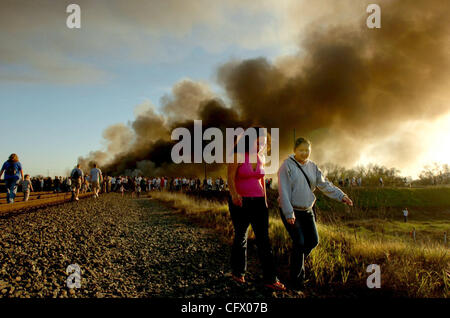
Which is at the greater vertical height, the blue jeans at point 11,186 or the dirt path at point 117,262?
the blue jeans at point 11,186

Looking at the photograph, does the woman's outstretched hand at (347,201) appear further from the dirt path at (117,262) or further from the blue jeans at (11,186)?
the blue jeans at (11,186)

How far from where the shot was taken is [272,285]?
343cm

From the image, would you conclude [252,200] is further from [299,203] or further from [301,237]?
[301,237]

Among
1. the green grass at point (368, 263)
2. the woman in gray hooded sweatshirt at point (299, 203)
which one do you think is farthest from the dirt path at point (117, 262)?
the green grass at point (368, 263)

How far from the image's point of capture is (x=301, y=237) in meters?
3.36

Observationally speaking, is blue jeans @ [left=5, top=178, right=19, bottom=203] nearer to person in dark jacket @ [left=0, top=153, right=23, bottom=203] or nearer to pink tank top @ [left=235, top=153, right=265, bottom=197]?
person in dark jacket @ [left=0, top=153, right=23, bottom=203]

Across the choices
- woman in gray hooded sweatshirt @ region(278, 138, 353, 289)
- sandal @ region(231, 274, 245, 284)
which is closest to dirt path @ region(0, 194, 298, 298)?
sandal @ region(231, 274, 245, 284)

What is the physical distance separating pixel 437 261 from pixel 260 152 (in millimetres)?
3142

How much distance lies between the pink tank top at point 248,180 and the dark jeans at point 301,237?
0.44m

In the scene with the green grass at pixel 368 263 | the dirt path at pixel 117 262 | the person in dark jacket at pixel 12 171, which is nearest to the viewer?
the dirt path at pixel 117 262

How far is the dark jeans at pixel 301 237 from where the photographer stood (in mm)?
3367

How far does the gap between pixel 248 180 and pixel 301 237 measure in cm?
88

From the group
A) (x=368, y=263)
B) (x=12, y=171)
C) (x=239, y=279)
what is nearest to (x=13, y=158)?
(x=12, y=171)
